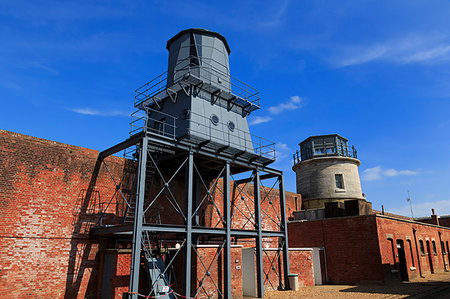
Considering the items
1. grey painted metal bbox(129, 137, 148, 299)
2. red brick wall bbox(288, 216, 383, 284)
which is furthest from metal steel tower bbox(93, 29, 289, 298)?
red brick wall bbox(288, 216, 383, 284)

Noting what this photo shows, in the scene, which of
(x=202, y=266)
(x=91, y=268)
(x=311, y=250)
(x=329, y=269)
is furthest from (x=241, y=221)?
(x=91, y=268)

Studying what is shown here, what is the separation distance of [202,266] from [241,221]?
802 cm

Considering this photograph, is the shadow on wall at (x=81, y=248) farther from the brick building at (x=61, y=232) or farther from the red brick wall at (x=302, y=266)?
the red brick wall at (x=302, y=266)

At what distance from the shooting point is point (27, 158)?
505 inches

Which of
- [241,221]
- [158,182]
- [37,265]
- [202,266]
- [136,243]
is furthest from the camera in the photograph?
[241,221]

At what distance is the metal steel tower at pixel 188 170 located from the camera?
1270 cm

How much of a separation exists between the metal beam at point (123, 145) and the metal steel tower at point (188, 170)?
0.04m

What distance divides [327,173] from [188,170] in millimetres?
Result: 16977

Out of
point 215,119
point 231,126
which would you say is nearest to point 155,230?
point 215,119

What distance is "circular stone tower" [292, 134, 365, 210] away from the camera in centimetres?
2714

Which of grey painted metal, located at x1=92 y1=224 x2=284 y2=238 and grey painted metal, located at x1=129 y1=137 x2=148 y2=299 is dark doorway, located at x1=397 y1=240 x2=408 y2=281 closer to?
grey painted metal, located at x1=92 y1=224 x2=284 y2=238

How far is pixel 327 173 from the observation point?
1082 inches

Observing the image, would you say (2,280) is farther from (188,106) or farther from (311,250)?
(311,250)

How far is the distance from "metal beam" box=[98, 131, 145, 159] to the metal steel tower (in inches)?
1.6
